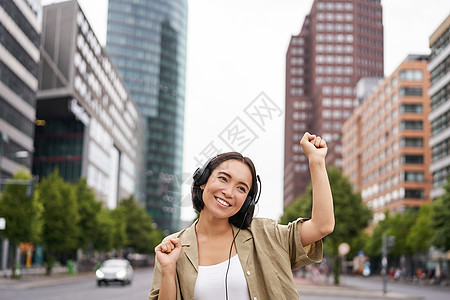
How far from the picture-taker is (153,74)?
6521 inches

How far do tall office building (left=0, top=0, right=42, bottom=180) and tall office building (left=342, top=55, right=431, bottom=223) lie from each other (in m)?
44.2

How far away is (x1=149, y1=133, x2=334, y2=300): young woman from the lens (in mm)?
2865

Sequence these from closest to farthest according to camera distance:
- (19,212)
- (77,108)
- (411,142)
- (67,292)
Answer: (67,292)
(19,212)
(77,108)
(411,142)

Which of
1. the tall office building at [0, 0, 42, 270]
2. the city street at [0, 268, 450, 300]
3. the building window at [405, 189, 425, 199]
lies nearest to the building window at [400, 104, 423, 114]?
the building window at [405, 189, 425, 199]

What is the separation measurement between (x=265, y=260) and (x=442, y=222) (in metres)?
42.3

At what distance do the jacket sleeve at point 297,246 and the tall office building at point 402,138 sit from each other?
79.9 m

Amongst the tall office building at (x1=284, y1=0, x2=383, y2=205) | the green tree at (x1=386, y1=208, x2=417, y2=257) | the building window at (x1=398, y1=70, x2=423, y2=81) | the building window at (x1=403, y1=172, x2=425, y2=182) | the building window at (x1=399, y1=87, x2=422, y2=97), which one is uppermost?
the tall office building at (x1=284, y1=0, x2=383, y2=205)

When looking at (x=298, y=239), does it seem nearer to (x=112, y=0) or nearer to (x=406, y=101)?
(x=406, y=101)

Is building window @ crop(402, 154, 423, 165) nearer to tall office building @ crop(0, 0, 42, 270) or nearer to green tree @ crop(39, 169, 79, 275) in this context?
tall office building @ crop(0, 0, 42, 270)

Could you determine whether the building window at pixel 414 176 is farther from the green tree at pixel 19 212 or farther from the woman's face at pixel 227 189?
the woman's face at pixel 227 189

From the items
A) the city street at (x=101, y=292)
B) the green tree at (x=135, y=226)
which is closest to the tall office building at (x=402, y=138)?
the green tree at (x=135, y=226)

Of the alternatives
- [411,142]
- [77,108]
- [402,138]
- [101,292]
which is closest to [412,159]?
[411,142]

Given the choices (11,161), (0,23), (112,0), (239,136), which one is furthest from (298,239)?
(112,0)

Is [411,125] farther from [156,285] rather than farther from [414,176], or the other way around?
[156,285]
